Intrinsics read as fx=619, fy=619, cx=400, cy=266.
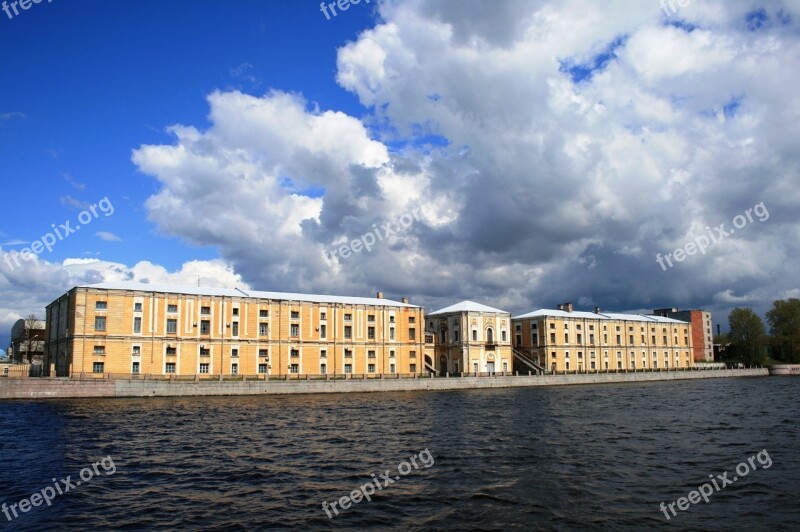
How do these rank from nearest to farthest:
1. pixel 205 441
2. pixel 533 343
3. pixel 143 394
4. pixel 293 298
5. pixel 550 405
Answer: pixel 205 441 → pixel 550 405 → pixel 143 394 → pixel 293 298 → pixel 533 343

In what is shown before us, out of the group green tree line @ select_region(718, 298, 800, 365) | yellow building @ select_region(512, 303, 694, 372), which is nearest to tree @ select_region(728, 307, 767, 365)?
green tree line @ select_region(718, 298, 800, 365)

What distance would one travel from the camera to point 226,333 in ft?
275

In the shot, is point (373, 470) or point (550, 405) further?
point (550, 405)

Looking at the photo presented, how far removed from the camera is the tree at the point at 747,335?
544 feet

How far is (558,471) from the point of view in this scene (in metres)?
25.3

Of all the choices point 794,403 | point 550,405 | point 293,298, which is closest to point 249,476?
point 550,405

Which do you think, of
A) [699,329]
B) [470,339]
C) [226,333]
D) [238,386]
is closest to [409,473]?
[238,386]

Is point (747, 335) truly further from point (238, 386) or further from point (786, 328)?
point (238, 386)

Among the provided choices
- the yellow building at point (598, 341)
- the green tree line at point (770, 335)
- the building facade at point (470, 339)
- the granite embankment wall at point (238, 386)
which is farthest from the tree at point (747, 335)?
the building facade at point (470, 339)

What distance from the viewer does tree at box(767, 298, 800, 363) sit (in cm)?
16325

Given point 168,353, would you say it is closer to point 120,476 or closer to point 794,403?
point 120,476

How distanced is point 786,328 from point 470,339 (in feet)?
350

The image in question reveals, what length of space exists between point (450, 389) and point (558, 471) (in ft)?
221

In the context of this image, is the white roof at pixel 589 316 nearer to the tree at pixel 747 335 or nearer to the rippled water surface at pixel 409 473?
the tree at pixel 747 335
